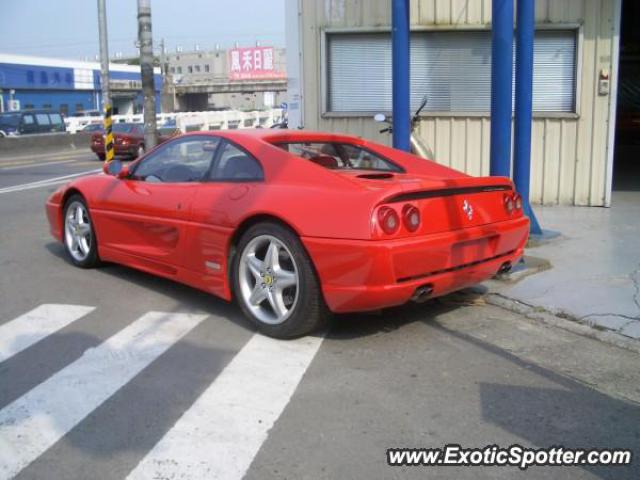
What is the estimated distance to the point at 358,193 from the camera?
4.19 metres

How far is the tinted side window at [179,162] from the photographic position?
5.32m

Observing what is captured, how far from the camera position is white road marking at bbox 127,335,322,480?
2.97 m

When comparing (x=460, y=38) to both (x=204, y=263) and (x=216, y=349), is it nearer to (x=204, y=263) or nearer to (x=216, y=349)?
(x=204, y=263)

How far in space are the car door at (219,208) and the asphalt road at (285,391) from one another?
405 millimetres

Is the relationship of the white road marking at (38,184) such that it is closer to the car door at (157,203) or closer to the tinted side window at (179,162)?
the car door at (157,203)

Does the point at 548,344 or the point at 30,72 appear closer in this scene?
the point at 548,344

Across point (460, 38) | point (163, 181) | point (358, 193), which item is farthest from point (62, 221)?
point (460, 38)

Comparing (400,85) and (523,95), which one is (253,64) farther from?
(523,95)

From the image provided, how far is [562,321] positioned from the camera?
4.96 m

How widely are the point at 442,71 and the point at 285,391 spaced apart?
284 inches

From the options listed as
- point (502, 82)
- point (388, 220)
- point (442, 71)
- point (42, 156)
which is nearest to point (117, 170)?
point (388, 220)

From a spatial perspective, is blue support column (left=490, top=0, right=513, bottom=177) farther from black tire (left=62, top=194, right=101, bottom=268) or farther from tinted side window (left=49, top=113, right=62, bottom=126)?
tinted side window (left=49, top=113, right=62, bottom=126)

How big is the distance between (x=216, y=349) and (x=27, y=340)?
1.31 m

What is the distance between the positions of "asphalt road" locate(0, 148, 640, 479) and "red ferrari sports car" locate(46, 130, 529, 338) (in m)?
0.36
